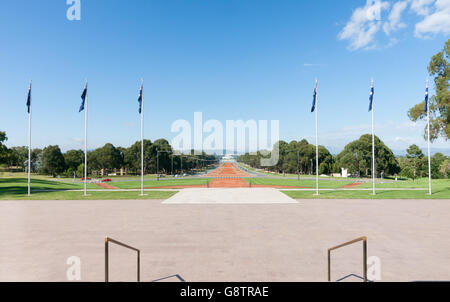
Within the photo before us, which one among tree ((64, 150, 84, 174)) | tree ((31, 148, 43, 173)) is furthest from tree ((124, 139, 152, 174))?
tree ((31, 148, 43, 173))

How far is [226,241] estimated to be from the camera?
416 inches

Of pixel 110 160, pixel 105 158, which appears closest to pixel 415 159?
pixel 110 160

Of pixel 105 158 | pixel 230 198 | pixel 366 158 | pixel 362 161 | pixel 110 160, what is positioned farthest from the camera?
pixel 110 160

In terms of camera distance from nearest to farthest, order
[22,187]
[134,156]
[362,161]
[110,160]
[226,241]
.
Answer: [226,241], [22,187], [362,161], [110,160], [134,156]

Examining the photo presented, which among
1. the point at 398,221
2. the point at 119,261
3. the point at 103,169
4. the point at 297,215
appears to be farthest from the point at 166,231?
the point at 103,169

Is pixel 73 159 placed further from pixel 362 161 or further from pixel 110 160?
pixel 362 161

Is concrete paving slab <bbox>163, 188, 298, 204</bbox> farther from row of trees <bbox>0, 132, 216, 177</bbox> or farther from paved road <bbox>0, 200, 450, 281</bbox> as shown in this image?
row of trees <bbox>0, 132, 216, 177</bbox>

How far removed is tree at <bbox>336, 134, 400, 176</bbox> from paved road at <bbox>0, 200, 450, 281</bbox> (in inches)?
2425

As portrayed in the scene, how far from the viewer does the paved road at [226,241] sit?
7609mm

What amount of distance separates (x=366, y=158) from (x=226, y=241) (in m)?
78.7

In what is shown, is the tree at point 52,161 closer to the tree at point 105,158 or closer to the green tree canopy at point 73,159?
the green tree canopy at point 73,159

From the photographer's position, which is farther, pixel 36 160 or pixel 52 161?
pixel 36 160

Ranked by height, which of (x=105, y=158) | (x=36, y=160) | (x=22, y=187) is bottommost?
(x=22, y=187)

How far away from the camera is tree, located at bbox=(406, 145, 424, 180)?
264 feet
